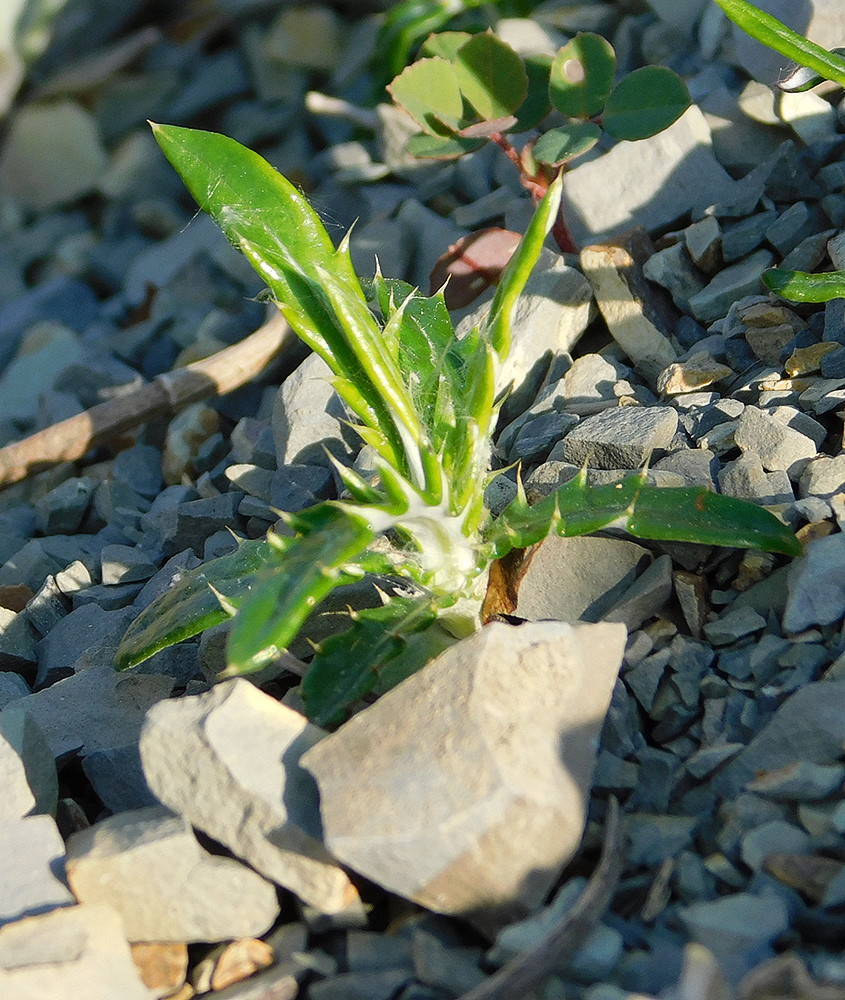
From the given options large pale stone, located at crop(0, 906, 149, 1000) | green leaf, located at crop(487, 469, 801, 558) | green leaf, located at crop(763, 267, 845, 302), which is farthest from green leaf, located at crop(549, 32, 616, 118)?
large pale stone, located at crop(0, 906, 149, 1000)

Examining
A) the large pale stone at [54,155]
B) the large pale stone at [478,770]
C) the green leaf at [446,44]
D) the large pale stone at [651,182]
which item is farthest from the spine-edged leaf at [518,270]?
the large pale stone at [54,155]

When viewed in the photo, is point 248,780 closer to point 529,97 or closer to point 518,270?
point 518,270

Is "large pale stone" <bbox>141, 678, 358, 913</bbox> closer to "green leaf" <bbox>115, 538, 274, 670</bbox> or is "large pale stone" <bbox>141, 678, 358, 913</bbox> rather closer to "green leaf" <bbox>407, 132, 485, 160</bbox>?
"green leaf" <bbox>115, 538, 274, 670</bbox>

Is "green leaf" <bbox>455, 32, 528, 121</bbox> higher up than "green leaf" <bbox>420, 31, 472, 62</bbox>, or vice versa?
"green leaf" <bbox>420, 31, 472, 62</bbox>

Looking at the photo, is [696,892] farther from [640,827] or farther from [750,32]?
[750,32]

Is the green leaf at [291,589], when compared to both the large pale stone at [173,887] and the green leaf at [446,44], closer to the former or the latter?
the large pale stone at [173,887]
